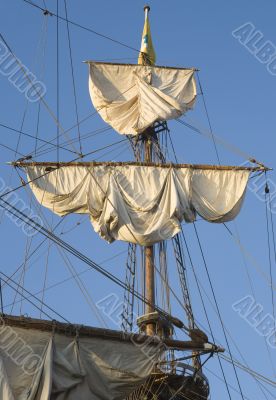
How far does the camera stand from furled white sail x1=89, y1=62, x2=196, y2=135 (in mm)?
25672

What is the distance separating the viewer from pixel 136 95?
85.4 feet

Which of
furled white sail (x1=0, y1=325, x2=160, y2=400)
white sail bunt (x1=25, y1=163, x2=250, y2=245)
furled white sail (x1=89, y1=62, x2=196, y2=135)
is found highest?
furled white sail (x1=89, y1=62, x2=196, y2=135)

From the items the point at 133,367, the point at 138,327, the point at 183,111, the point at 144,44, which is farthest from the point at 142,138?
the point at 133,367

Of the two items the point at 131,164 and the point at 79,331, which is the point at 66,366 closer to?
the point at 79,331

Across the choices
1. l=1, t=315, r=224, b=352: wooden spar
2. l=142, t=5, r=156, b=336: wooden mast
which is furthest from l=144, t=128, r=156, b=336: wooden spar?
l=1, t=315, r=224, b=352: wooden spar

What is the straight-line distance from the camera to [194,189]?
2408 centimetres

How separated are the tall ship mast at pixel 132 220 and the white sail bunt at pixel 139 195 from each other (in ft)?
0.08

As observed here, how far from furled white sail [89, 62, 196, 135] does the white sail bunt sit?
1914 millimetres

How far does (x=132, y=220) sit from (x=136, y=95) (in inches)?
175

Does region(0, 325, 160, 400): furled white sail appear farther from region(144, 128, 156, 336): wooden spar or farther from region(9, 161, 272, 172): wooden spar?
region(9, 161, 272, 172): wooden spar

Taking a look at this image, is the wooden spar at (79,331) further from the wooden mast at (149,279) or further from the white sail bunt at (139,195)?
the white sail bunt at (139,195)

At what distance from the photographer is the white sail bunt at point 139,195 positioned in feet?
74.9

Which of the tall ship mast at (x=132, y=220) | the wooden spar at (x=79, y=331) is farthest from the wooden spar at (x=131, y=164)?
the wooden spar at (x=79, y=331)

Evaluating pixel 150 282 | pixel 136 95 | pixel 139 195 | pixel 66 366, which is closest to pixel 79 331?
pixel 66 366
